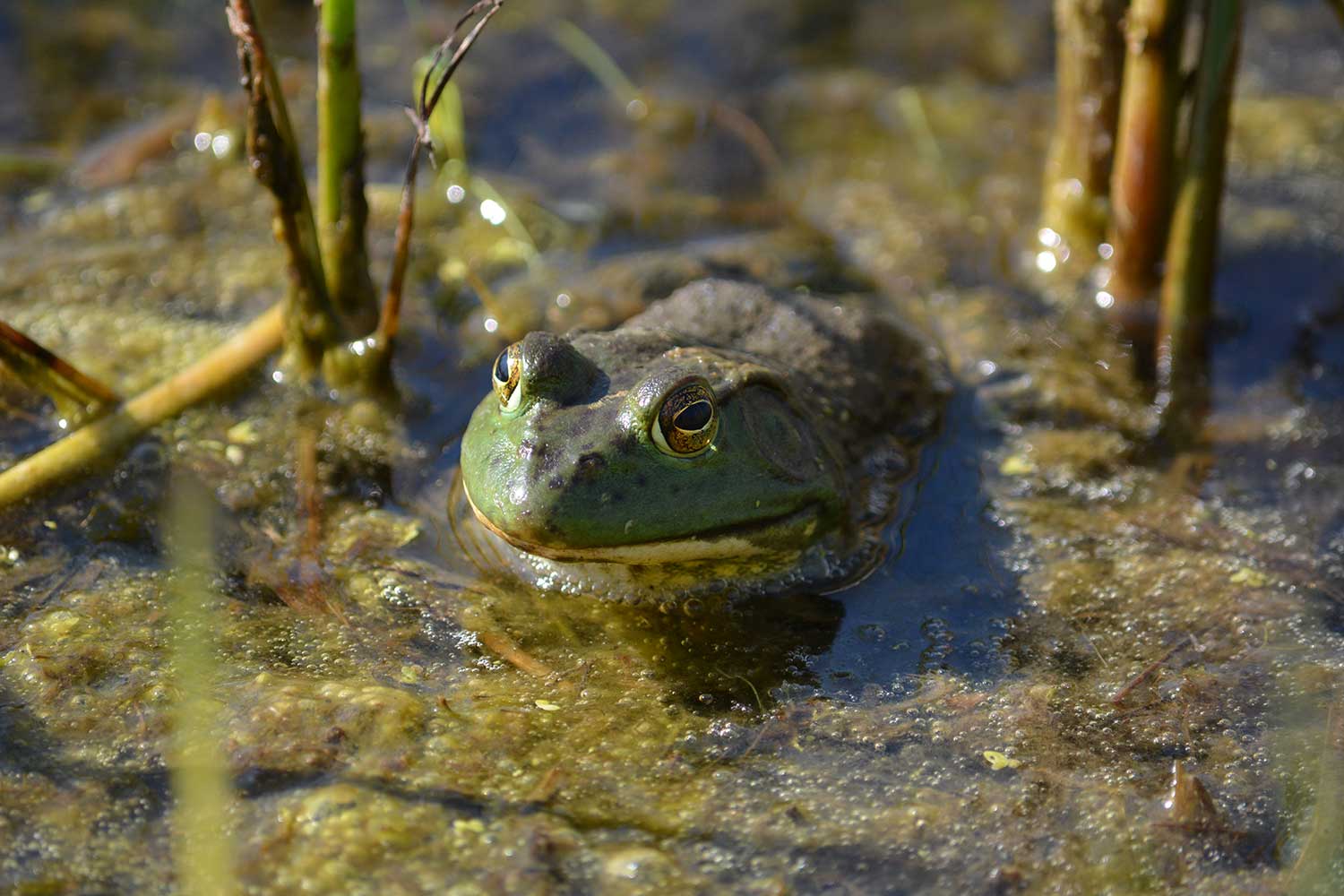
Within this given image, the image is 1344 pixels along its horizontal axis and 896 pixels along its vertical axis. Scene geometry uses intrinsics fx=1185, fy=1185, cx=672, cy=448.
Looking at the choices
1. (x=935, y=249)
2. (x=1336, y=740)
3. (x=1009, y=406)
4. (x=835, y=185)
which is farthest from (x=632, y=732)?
(x=835, y=185)

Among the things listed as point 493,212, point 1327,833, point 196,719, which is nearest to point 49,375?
point 196,719

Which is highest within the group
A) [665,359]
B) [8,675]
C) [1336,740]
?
[665,359]

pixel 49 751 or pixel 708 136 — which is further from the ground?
pixel 708 136

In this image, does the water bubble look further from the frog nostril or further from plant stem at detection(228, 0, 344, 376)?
the frog nostril

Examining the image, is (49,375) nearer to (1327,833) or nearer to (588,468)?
(588,468)

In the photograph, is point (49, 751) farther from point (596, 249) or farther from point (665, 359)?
point (596, 249)

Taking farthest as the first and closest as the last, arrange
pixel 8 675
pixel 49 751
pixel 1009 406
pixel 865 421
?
1. pixel 1009 406
2. pixel 865 421
3. pixel 8 675
4. pixel 49 751
